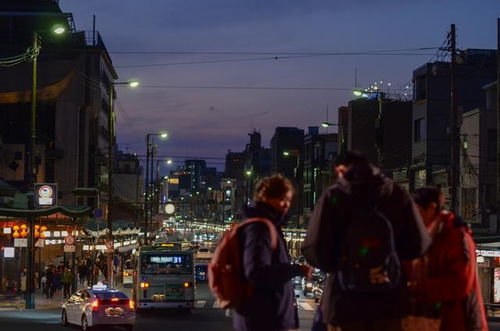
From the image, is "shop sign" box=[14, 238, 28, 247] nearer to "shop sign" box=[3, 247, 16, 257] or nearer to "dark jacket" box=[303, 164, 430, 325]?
"shop sign" box=[3, 247, 16, 257]

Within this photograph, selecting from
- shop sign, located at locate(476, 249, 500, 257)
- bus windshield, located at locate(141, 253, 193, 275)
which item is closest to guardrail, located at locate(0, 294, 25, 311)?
bus windshield, located at locate(141, 253, 193, 275)

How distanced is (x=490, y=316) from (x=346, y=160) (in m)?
36.2

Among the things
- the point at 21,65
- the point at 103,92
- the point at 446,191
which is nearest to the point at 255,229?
the point at 446,191

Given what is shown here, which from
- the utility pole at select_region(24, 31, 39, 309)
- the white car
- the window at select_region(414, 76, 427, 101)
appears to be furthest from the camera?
the window at select_region(414, 76, 427, 101)

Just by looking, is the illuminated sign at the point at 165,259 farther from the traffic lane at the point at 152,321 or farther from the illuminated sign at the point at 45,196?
the illuminated sign at the point at 45,196

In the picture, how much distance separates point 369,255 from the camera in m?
5.73

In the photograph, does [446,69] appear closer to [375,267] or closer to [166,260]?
[166,260]

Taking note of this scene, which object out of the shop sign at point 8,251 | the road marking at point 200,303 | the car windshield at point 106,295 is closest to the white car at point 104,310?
the car windshield at point 106,295

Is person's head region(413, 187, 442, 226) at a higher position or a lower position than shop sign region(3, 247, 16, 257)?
higher

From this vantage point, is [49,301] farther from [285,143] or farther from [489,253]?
[285,143]

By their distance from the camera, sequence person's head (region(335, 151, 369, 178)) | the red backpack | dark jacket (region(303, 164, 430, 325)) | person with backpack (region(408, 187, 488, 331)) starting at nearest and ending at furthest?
dark jacket (region(303, 164, 430, 325)) → person's head (region(335, 151, 369, 178)) → the red backpack → person with backpack (region(408, 187, 488, 331))

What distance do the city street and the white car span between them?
739 millimetres

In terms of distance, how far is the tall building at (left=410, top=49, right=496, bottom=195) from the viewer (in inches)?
2368

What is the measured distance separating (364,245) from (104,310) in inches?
905
